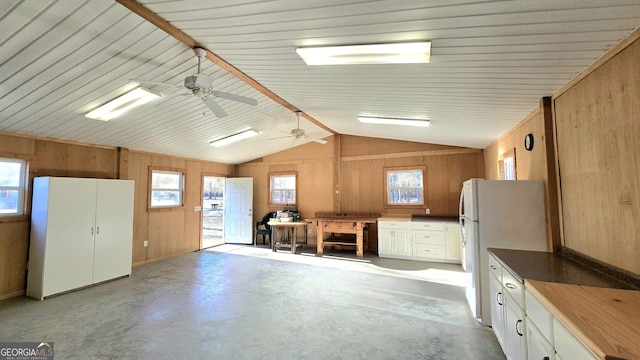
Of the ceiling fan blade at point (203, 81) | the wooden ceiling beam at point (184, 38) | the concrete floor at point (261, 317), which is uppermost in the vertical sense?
the wooden ceiling beam at point (184, 38)

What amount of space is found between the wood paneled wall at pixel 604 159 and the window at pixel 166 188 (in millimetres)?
6934

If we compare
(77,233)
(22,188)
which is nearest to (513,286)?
(77,233)

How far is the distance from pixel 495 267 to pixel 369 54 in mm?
2339

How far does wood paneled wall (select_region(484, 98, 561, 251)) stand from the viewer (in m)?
2.63

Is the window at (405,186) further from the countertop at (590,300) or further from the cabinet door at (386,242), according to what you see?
the countertop at (590,300)

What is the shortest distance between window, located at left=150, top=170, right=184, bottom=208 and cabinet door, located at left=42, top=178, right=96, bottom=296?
1.64 m

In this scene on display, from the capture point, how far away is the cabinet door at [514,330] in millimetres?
1810

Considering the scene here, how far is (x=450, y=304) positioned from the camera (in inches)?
134

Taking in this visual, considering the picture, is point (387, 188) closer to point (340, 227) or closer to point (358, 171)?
point (358, 171)

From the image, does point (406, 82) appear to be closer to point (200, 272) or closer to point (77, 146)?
point (200, 272)

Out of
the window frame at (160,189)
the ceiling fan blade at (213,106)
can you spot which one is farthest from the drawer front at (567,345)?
the window frame at (160,189)

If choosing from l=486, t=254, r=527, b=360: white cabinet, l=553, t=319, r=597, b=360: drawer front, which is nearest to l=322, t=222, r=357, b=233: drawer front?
l=486, t=254, r=527, b=360: white cabinet

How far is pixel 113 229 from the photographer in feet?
14.9

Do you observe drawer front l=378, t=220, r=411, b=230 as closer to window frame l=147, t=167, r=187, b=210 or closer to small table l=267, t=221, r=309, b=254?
small table l=267, t=221, r=309, b=254
